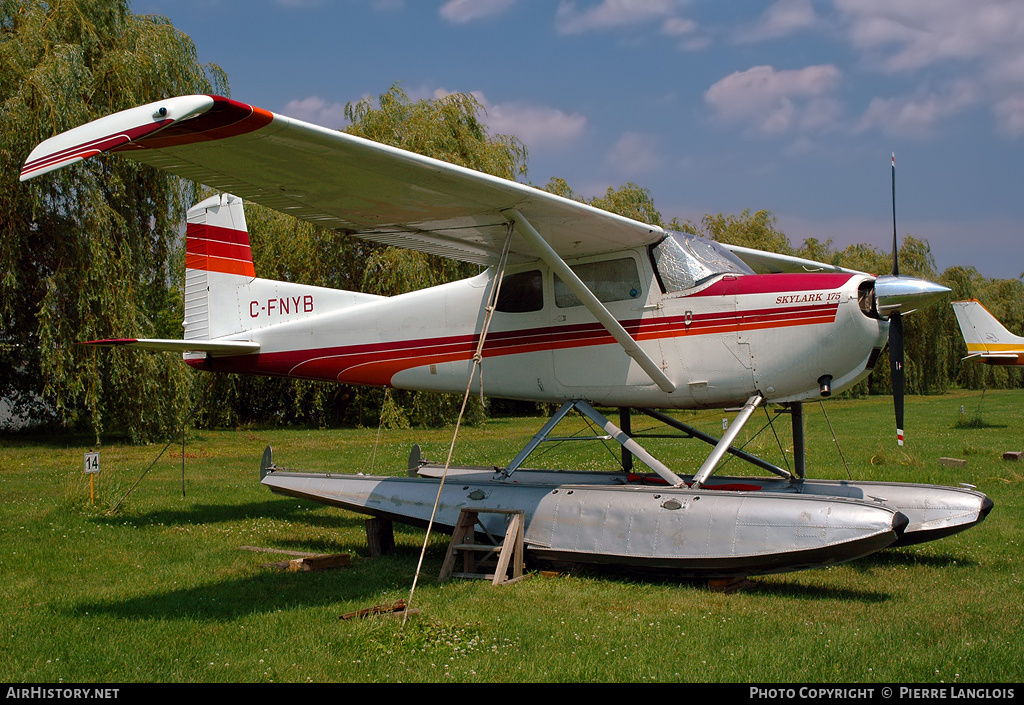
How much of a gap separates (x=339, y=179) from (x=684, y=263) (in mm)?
3448

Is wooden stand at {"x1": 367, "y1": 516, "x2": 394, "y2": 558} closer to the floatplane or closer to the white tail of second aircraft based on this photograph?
the floatplane

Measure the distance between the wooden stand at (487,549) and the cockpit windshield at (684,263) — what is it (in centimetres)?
273

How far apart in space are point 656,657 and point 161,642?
3231 mm

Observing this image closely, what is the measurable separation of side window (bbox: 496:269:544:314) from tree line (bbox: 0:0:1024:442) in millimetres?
11201

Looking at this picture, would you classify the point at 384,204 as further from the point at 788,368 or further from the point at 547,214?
the point at 788,368

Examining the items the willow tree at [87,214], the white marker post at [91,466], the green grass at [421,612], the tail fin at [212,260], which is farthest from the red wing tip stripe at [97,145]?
the willow tree at [87,214]

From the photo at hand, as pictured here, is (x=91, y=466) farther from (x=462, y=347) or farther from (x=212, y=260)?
(x=462, y=347)

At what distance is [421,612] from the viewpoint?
5.70 meters

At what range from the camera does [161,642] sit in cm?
512

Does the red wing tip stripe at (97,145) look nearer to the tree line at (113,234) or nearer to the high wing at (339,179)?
the high wing at (339,179)

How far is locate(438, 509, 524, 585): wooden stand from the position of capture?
6.87 m

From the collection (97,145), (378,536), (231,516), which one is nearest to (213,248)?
(231,516)

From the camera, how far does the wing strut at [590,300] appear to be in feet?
23.2

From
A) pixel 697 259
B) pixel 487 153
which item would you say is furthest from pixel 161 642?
pixel 487 153
